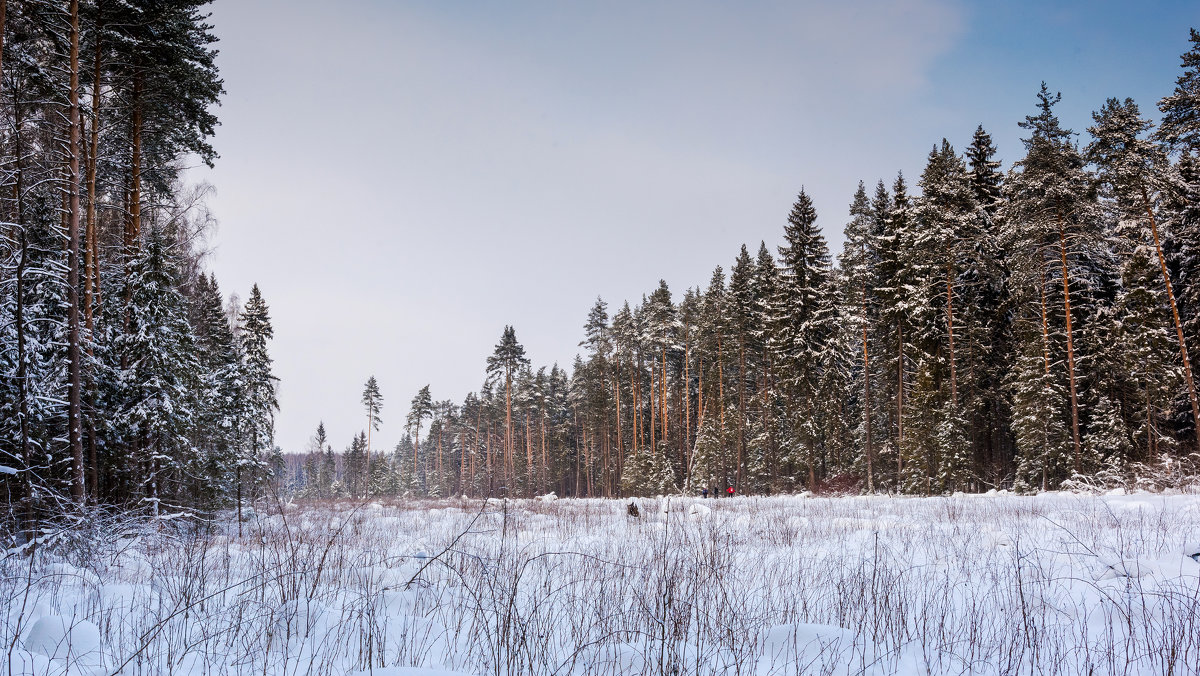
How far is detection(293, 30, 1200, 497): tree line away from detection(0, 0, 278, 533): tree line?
7.39 m

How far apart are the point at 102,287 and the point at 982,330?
3108 cm

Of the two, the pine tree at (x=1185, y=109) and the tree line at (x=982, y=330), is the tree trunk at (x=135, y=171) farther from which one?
the pine tree at (x=1185, y=109)

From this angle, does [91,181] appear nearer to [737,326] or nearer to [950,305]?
[950,305]

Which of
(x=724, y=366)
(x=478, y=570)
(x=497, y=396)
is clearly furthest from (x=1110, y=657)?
(x=497, y=396)

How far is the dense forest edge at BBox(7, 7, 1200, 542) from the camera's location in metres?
9.56

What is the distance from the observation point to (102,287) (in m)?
11.6

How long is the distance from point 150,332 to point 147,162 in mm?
5332

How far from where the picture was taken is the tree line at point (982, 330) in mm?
21172

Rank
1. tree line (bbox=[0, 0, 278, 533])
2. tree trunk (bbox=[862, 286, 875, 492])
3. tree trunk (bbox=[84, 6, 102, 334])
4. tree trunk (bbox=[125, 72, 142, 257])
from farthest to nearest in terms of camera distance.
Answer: tree trunk (bbox=[862, 286, 875, 492]) < tree trunk (bbox=[125, 72, 142, 257]) < tree trunk (bbox=[84, 6, 102, 334]) < tree line (bbox=[0, 0, 278, 533])

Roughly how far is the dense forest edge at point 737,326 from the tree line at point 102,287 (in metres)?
0.07

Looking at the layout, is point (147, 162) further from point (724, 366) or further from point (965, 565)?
point (724, 366)

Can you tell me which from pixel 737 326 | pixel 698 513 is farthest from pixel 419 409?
pixel 698 513

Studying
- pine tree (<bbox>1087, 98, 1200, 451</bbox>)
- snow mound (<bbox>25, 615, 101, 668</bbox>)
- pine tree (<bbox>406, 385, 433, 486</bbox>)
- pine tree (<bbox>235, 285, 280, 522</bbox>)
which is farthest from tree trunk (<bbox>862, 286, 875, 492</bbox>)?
pine tree (<bbox>406, 385, 433, 486</bbox>)

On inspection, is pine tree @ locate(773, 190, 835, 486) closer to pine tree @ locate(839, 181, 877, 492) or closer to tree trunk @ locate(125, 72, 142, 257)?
pine tree @ locate(839, 181, 877, 492)
